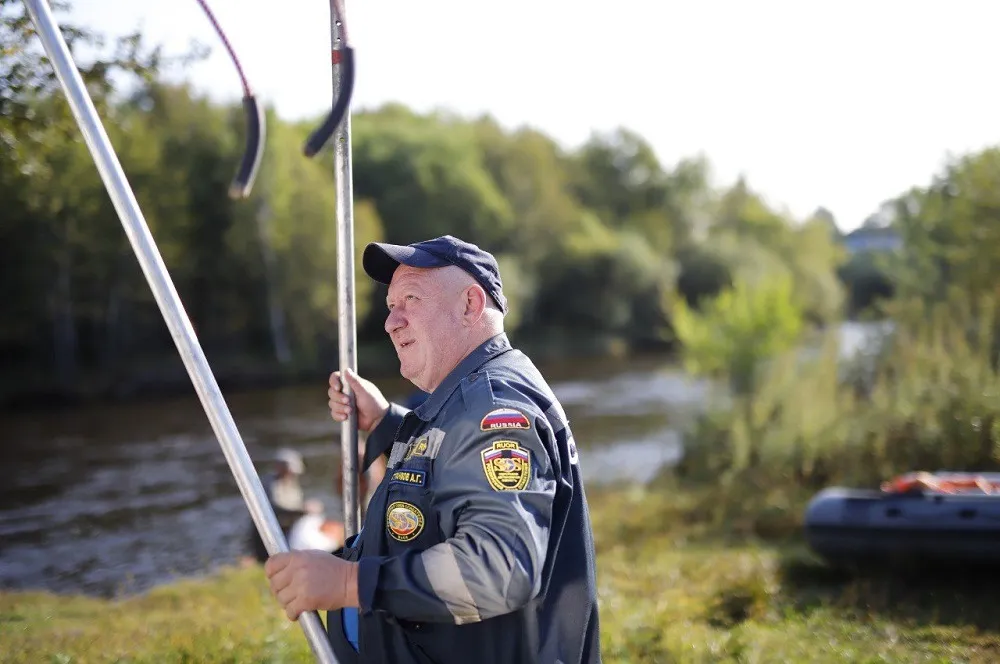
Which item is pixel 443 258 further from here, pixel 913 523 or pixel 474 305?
pixel 913 523

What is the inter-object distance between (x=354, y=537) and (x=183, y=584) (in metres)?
8.39

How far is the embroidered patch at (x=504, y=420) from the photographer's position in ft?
7.27

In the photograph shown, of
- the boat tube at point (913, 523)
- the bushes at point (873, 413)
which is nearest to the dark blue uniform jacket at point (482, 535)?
the boat tube at point (913, 523)

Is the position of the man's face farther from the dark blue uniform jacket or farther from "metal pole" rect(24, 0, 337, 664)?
"metal pole" rect(24, 0, 337, 664)

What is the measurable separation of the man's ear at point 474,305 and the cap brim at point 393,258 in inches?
4.2

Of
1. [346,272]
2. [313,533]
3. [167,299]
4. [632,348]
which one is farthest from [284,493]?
[632,348]

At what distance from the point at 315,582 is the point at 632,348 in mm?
42142

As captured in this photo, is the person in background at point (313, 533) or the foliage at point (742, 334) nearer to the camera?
the person in background at point (313, 533)

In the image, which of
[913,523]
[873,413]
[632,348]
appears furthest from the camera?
[632,348]

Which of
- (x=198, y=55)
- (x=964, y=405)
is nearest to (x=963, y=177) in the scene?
(x=964, y=405)

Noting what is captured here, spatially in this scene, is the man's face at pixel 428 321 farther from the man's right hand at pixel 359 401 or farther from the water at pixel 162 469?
the water at pixel 162 469

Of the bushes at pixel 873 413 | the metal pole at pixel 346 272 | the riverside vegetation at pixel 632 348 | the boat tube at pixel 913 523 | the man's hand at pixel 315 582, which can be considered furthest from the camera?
the bushes at pixel 873 413

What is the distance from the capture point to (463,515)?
2.20 metres

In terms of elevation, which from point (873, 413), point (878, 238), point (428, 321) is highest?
point (878, 238)
